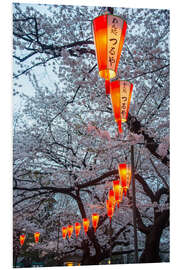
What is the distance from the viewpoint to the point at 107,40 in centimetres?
242

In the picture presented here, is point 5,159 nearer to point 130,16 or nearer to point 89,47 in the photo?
point 89,47

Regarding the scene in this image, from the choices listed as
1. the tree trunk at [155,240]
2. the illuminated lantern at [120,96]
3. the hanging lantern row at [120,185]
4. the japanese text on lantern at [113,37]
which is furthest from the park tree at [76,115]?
the japanese text on lantern at [113,37]

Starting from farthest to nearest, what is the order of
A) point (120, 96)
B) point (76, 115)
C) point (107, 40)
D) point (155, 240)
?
point (76, 115), point (155, 240), point (120, 96), point (107, 40)

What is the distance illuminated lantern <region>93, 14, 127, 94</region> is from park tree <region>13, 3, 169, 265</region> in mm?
1688

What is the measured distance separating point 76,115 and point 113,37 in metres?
2.84

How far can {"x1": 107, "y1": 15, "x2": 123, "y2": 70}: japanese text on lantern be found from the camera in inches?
93.9

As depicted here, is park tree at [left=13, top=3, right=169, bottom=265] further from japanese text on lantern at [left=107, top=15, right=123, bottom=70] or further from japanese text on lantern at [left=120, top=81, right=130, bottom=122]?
japanese text on lantern at [left=107, top=15, right=123, bottom=70]

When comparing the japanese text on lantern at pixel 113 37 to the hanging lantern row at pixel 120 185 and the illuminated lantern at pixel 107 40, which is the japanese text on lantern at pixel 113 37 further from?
the hanging lantern row at pixel 120 185

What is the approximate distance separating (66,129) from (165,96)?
1.91 meters

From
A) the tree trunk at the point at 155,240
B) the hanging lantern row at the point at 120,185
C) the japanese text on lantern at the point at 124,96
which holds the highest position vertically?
the japanese text on lantern at the point at 124,96

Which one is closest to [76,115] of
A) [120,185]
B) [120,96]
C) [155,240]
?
[120,185]

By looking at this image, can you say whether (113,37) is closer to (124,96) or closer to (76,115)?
(124,96)

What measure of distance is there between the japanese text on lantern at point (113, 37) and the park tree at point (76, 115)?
167 cm

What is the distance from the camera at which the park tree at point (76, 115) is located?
15.1 feet
